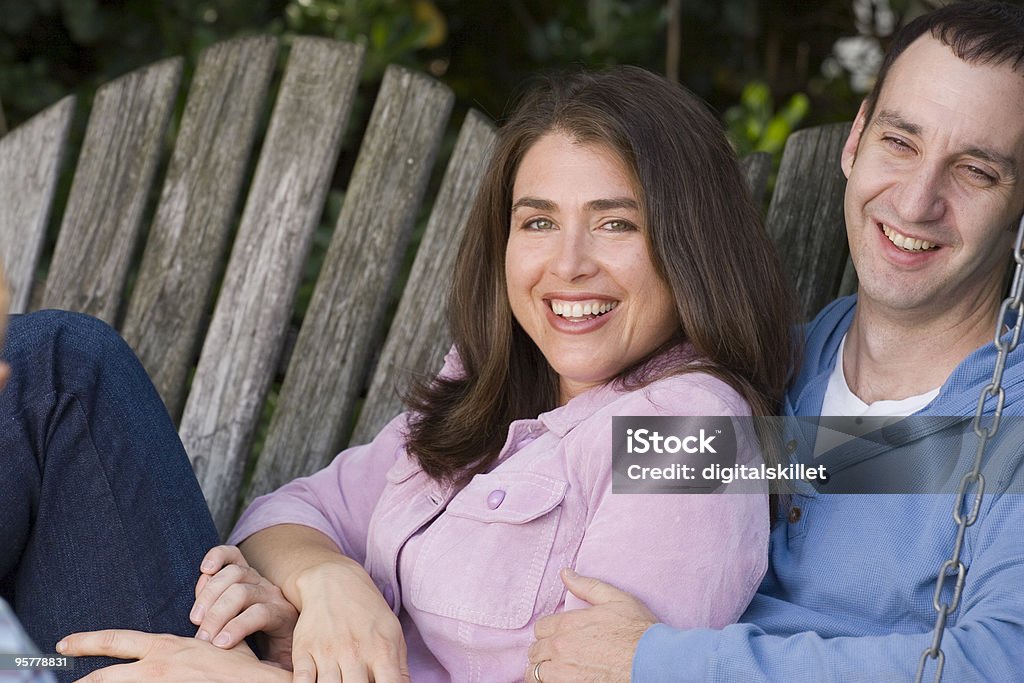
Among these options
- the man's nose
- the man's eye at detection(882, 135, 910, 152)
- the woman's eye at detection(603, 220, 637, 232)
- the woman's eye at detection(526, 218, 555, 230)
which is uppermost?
the man's eye at detection(882, 135, 910, 152)

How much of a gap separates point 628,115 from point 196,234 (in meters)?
1.18

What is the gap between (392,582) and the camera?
197cm

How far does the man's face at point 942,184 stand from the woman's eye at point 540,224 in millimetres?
458

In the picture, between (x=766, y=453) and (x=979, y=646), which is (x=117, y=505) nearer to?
(x=766, y=453)

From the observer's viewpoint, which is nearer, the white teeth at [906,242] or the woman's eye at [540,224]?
the white teeth at [906,242]

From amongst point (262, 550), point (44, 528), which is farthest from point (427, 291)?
point (44, 528)

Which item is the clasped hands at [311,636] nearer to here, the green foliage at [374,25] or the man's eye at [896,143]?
the man's eye at [896,143]

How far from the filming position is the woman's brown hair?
185 centimetres

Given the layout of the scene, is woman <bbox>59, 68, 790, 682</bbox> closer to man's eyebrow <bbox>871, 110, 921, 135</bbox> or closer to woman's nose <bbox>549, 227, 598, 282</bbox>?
woman's nose <bbox>549, 227, 598, 282</bbox>

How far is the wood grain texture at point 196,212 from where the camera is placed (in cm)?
271

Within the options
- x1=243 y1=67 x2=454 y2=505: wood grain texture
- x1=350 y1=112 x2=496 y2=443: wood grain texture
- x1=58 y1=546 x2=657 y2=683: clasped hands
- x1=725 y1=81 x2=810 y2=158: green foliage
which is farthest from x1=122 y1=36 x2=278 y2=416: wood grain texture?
x1=725 y1=81 x2=810 y2=158: green foliage

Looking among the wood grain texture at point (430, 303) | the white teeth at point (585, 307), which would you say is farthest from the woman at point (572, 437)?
the wood grain texture at point (430, 303)

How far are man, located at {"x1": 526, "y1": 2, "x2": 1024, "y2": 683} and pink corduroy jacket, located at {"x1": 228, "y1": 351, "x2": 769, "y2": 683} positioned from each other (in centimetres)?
6

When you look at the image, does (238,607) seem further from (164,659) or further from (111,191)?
(111,191)
